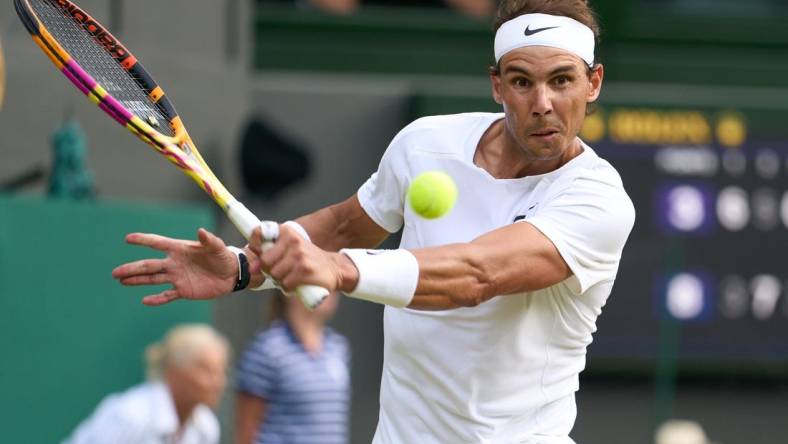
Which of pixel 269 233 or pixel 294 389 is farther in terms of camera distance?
pixel 294 389

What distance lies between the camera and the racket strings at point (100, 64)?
4484mm

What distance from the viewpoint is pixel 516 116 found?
420cm

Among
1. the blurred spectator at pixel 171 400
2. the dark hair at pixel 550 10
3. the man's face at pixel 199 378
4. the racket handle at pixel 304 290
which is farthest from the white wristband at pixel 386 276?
the man's face at pixel 199 378

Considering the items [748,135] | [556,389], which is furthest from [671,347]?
[556,389]

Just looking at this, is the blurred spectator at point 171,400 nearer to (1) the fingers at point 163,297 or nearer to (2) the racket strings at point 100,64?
(2) the racket strings at point 100,64

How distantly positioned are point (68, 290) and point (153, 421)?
81cm

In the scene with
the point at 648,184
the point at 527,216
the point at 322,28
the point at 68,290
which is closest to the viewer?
the point at 527,216

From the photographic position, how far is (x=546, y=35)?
4.20 metres

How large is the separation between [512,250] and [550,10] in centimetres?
73

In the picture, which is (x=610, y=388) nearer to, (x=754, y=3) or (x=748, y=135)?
(x=748, y=135)

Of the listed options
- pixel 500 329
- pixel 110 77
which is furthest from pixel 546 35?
pixel 110 77

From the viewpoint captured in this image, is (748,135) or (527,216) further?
(748,135)

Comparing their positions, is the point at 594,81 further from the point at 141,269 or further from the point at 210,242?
the point at 141,269

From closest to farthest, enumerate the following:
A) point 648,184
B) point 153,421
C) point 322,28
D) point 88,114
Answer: point 153,421 < point 88,114 < point 648,184 < point 322,28
